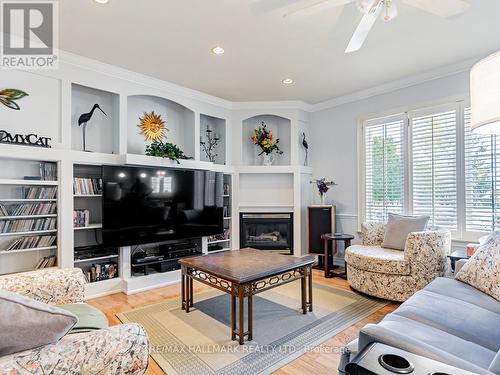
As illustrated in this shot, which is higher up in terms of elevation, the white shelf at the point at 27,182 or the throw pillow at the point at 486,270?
the white shelf at the point at 27,182

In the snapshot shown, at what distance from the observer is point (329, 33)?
2.77 meters

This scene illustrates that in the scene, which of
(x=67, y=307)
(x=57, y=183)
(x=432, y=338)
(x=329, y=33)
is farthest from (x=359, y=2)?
(x=57, y=183)

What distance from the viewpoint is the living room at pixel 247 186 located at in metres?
1.69

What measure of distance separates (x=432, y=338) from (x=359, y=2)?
6.79ft

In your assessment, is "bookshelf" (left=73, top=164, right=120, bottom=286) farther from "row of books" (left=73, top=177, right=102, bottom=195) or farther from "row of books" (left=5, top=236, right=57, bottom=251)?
"row of books" (left=5, top=236, right=57, bottom=251)

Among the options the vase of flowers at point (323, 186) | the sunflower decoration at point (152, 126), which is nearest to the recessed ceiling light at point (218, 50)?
the sunflower decoration at point (152, 126)

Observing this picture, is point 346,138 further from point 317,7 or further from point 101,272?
point 101,272

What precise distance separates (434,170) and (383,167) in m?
0.67

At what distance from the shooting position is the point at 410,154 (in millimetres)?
3955

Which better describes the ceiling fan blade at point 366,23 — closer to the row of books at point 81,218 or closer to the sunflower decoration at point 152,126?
the sunflower decoration at point 152,126

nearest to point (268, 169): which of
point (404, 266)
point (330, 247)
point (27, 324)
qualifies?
point (330, 247)

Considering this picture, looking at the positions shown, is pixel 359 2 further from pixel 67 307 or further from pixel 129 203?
pixel 129 203

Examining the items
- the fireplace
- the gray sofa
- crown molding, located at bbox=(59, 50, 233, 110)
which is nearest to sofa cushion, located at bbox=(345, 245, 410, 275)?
the gray sofa

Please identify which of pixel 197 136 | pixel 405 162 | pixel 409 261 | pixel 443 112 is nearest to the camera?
pixel 409 261
